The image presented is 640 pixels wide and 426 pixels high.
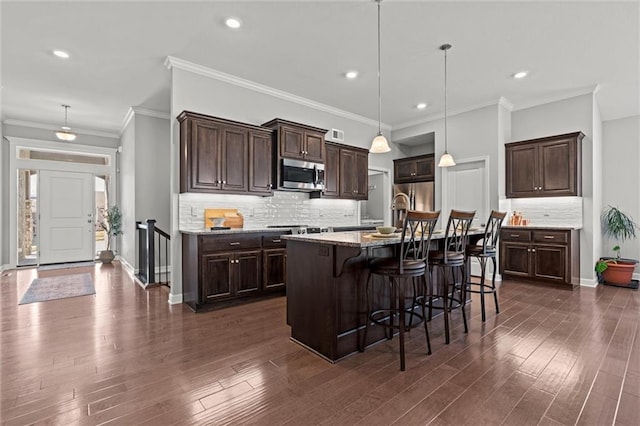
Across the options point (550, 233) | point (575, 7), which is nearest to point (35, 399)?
point (575, 7)

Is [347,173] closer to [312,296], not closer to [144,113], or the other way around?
[312,296]

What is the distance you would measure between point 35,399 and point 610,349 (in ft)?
13.9

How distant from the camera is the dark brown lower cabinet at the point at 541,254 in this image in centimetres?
472

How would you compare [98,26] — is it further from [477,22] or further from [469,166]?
[469,166]

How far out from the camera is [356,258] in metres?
2.58

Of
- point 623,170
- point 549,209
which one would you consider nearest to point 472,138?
point 549,209

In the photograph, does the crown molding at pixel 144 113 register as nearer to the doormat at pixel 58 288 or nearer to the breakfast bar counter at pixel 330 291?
the doormat at pixel 58 288

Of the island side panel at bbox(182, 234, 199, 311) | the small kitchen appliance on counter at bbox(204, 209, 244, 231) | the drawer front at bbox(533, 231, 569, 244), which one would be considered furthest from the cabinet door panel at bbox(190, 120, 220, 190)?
the drawer front at bbox(533, 231, 569, 244)

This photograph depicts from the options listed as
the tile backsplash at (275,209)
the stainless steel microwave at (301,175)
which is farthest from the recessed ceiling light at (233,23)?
the tile backsplash at (275,209)

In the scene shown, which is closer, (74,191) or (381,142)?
(381,142)

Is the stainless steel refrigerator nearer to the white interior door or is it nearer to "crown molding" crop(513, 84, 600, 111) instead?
the white interior door

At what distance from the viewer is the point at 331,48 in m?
3.74

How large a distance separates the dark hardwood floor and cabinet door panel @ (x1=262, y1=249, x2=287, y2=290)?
604 mm

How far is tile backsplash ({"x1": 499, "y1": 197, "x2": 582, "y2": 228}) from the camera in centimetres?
511
